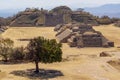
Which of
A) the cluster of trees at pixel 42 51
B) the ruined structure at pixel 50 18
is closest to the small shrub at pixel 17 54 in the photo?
the cluster of trees at pixel 42 51

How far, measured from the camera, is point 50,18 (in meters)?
95.4

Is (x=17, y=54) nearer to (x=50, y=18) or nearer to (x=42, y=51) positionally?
(x=42, y=51)

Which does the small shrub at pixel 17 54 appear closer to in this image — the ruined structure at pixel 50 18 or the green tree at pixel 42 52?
the green tree at pixel 42 52

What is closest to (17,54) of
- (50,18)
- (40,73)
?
(40,73)

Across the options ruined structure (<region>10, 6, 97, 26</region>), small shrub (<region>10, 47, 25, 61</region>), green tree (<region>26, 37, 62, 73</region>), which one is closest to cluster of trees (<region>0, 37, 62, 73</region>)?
green tree (<region>26, 37, 62, 73</region>)

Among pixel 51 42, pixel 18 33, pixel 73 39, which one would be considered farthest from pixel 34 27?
pixel 51 42

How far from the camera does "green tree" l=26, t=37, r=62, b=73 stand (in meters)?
37.1

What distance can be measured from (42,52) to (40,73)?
208 cm

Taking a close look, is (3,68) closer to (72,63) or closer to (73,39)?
(72,63)

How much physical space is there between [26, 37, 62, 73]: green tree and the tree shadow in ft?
2.60

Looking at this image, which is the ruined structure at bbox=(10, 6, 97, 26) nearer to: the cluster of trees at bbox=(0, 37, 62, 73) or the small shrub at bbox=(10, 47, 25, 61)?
the small shrub at bbox=(10, 47, 25, 61)

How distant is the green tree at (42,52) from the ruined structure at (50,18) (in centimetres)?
5590

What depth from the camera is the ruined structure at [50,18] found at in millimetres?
94875

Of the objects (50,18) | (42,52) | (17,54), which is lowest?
(17,54)
